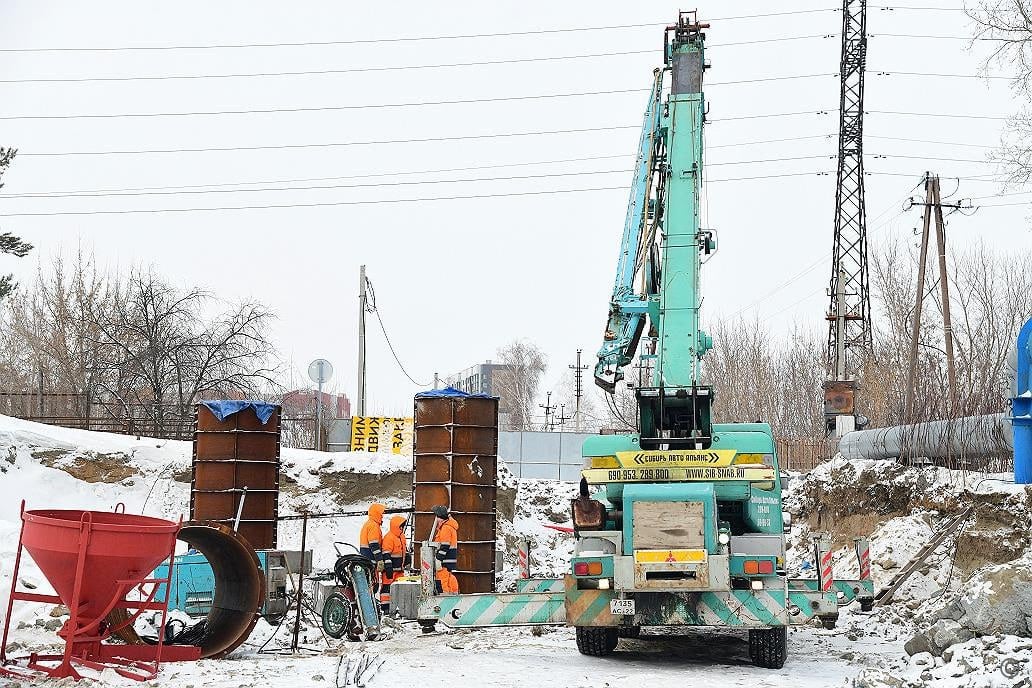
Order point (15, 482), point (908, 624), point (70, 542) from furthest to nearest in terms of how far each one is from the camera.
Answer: point (15, 482) → point (908, 624) → point (70, 542)

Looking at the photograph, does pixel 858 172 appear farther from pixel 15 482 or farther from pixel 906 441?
pixel 15 482

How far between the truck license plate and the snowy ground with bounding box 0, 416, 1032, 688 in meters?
0.54

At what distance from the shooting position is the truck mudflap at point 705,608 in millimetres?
10008

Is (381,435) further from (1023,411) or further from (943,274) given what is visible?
(1023,411)

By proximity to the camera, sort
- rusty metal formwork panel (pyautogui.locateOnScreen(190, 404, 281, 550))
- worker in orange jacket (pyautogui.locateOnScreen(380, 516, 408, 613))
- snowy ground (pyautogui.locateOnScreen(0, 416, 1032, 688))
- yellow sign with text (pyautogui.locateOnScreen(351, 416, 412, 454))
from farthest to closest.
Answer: yellow sign with text (pyautogui.locateOnScreen(351, 416, 412, 454)) → rusty metal formwork panel (pyautogui.locateOnScreen(190, 404, 281, 550)) → worker in orange jacket (pyautogui.locateOnScreen(380, 516, 408, 613)) → snowy ground (pyautogui.locateOnScreen(0, 416, 1032, 688))

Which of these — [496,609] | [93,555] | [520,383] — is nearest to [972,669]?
[496,609]

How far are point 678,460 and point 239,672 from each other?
475 cm

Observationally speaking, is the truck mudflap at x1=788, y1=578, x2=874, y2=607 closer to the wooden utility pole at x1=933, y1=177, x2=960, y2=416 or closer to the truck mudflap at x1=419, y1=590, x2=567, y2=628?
the truck mudflap at x1=419, y1=590, x2=567, y2=628

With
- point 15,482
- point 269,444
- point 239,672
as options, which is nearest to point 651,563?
point 239,672

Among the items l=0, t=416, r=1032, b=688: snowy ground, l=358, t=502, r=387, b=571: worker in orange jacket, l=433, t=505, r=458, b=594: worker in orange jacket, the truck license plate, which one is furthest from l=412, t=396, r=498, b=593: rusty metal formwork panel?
the truck license plate

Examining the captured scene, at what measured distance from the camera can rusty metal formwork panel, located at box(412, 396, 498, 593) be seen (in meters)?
18.3

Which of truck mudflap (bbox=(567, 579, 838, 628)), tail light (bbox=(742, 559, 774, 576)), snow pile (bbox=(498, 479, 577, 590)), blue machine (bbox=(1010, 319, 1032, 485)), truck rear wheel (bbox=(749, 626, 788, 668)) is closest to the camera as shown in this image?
truck mudflap (bbox=(567, 579, 838, 628))

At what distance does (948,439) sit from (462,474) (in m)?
8.13

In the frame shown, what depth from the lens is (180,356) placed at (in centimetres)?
3759
